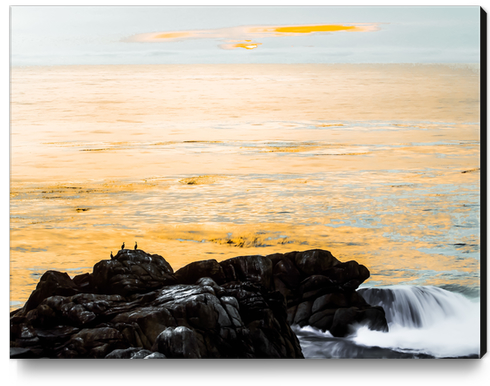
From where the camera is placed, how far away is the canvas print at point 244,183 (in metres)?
3.36

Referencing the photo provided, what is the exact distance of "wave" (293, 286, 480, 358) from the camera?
3348 mm

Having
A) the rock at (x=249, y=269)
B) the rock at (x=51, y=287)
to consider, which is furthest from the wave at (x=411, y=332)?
the rock at (x=51, y=287)

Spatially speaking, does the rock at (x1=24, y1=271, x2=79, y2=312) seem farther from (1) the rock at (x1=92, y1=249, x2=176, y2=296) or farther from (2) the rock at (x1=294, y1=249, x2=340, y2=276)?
(2) the rock at (x1=294, y1=249, x2=340, y2=276)

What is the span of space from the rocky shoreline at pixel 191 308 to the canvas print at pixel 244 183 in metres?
0.01

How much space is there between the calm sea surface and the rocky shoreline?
0.29ft

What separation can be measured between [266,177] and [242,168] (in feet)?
0.55

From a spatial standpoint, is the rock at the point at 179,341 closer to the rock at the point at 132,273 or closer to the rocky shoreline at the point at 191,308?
the rocky shoreline at the point at 191,308

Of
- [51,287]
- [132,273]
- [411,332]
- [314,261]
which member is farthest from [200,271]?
[411,332]

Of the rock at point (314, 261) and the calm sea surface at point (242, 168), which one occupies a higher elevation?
the calm sea surface at point (242, 168)

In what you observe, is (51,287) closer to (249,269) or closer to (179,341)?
(179,341)

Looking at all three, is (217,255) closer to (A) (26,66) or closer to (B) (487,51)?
(A) (26,66)

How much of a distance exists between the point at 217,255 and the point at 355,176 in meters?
1.03

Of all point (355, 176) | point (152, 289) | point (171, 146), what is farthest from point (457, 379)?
point (171, 146)

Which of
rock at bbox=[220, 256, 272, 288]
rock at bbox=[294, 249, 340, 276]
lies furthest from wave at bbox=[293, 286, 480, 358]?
rock at bbox=[220, 256, 272, 288]
